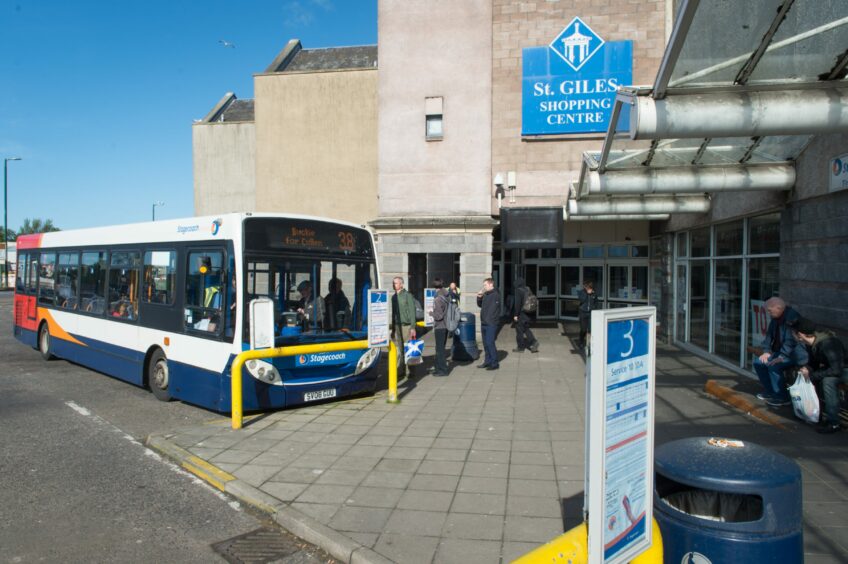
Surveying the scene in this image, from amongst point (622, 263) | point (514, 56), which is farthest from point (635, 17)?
point (622, 263)

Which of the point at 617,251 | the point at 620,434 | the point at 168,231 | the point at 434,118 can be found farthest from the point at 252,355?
the point at 617,251

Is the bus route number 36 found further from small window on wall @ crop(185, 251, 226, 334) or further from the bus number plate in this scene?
the bus number plate

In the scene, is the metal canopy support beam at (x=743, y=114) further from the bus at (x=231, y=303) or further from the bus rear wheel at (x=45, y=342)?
the bus rear wheel at (x=45, y=342)

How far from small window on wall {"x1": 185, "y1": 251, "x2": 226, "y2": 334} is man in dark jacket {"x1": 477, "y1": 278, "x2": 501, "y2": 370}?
212 inches

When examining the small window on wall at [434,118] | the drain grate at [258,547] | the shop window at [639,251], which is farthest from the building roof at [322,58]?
the drain grate at [258,547]

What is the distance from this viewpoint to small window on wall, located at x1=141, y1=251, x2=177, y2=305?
8.84m

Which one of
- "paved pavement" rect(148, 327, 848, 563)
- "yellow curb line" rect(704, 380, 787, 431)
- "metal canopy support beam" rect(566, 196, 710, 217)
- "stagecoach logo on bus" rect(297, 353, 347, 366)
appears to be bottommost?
"paved pavement" rect(148, 327, 848, 563)

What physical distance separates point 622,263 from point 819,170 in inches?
527

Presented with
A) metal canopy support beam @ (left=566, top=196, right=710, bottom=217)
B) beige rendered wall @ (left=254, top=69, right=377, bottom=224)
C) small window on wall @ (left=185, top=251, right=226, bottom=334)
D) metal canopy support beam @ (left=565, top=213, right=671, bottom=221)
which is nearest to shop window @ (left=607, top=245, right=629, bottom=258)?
metal canopy support beam @ (left=565, top=213, right=671, bottom=221)

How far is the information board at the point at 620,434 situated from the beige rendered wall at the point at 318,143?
17752 millimetres

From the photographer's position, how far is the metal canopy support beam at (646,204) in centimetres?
1225

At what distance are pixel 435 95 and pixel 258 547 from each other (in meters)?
15.4

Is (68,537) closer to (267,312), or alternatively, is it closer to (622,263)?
(267,312)

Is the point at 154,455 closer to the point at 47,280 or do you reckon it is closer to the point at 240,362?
the point at 240,362
